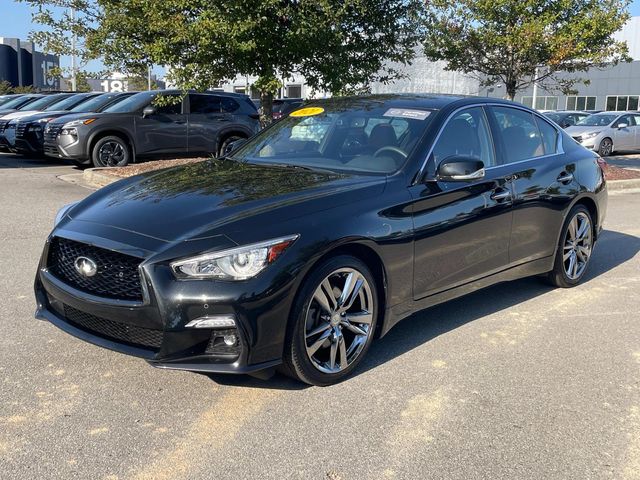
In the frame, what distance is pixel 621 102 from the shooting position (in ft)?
185

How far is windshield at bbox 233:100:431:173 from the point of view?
457 centimetres

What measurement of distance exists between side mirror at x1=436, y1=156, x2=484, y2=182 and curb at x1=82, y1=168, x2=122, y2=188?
8321 mm

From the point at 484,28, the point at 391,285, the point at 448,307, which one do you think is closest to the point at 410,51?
the point at 484,28

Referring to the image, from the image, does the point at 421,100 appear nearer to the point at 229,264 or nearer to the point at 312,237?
the point at 312,237

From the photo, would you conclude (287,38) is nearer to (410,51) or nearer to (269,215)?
(410,51)

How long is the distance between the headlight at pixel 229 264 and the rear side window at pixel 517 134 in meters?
2.55

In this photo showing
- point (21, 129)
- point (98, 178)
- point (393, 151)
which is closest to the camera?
point (393, 151)

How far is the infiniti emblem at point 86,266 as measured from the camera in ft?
11.7

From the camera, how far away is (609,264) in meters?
7.03

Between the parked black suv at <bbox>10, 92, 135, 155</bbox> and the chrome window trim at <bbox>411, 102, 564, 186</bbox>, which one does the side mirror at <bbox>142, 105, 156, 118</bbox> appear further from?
the chrome window trim at <bbox>411, 102, 564, 186</bbox>

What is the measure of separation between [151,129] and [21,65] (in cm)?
7207

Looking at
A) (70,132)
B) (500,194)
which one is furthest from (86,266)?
(70,132)

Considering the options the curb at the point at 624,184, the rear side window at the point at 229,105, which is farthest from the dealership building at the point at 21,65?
the curb at the point at 624,184

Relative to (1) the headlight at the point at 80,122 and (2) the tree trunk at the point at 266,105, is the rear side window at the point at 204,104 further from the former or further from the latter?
(1) the headlight at the point at 80,122
